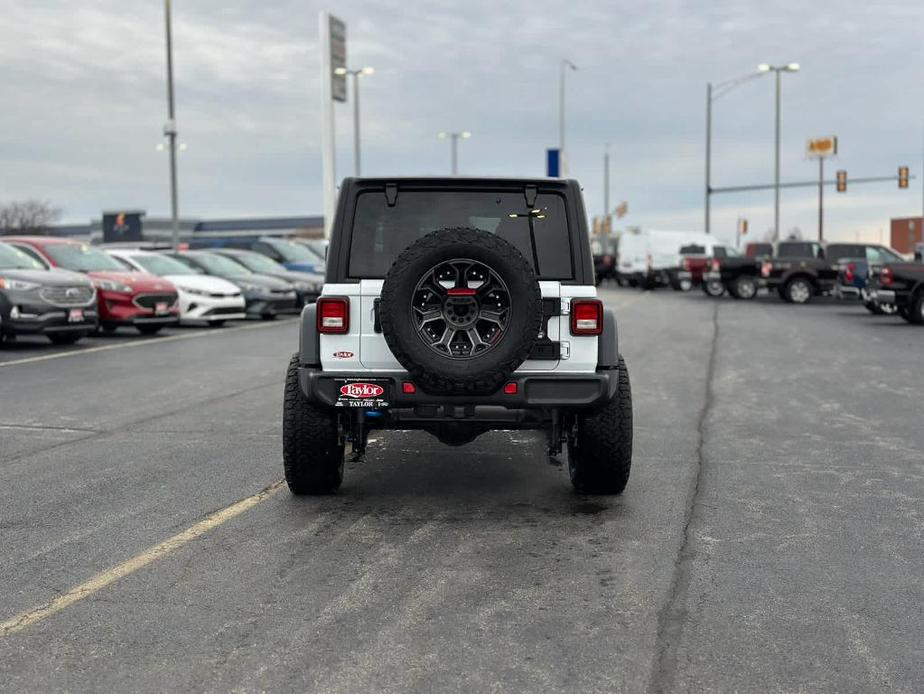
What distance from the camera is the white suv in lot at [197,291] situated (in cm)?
2019

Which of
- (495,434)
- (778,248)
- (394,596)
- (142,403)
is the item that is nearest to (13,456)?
(142,403)

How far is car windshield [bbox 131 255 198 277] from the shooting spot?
69.3 feet

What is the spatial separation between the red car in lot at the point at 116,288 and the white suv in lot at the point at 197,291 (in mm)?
1278

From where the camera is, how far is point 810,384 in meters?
12.4

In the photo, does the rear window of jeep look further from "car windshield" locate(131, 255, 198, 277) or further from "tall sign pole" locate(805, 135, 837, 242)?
"tall sign pole" locate(805, 135, 837, 242)

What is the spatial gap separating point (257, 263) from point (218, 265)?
1.88 metres

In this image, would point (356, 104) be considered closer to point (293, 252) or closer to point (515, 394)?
point (293, 252)

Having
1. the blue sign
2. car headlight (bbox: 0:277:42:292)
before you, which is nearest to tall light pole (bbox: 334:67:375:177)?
the blue sign

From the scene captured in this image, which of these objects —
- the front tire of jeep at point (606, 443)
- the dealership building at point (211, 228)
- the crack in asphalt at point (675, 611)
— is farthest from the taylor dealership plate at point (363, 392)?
the dealership building at point (211, 228)

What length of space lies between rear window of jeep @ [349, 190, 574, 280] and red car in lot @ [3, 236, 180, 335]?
12886 mm

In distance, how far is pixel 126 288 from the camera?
18.1 m

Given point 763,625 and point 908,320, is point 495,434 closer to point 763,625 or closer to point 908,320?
point 763,625

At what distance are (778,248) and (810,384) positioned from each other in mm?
23298

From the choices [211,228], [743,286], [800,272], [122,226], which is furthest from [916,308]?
[211,228]
